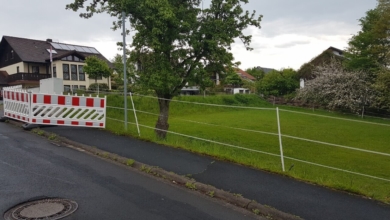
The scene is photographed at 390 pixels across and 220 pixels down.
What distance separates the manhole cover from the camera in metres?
3.95

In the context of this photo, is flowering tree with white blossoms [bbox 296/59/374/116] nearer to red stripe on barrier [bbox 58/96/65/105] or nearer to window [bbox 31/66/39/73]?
red stripe on barrier [bbox 58/96/65/105]

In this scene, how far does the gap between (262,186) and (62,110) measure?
7.26m

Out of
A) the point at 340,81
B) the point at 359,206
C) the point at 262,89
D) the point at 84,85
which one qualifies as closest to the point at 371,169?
the point at 359,206

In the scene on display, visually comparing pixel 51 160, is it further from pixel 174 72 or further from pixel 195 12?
pixel 195 12

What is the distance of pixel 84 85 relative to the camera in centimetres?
4066

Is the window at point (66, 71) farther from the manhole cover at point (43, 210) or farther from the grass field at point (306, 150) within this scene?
the manhole cover at point (43, 210)

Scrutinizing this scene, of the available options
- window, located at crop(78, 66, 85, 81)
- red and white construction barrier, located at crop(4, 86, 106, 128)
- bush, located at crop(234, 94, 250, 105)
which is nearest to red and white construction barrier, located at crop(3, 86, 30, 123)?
red and white construction barrier, located at crop(4, 86, 106, 128)

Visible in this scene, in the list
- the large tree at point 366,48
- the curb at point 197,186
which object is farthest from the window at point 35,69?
the large tree at point 366,48

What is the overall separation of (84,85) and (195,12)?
33711 mm

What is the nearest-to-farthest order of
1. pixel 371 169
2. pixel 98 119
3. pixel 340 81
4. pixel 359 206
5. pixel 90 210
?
pixel 90 210 < pixel 359 206 < pixel 371 169 < pixel 98 119 < pixel 340 81

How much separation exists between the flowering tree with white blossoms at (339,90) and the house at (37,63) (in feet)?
87.2

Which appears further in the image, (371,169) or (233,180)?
(371,169)

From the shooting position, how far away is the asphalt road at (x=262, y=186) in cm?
441

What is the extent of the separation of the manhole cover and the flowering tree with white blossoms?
30.0m
